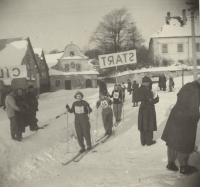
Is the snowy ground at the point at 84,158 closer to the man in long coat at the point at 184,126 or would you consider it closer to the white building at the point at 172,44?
the man in long coat at the point at 184,126

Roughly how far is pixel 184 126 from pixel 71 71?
1647 millimetres

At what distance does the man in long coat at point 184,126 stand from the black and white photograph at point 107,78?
0.03 feet

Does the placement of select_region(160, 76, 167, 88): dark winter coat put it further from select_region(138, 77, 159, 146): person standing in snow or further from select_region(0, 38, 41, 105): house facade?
select_region(0, 38, 41, 105): house facade

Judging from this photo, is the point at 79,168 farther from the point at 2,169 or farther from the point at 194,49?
the point at 194,49

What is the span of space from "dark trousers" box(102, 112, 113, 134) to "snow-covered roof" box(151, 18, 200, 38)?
2039 millimetres

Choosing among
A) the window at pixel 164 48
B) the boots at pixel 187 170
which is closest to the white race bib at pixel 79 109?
the window at pixel 164 48

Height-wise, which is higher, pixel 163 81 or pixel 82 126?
pixel 163 81

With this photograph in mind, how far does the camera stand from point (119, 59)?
3146 millimetres

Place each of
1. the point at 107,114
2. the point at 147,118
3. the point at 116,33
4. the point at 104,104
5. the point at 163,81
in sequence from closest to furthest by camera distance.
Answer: the point at 116,33 < the point at 163,81 < the point at 147,118 < the point at 104,104 < the point at 107,114

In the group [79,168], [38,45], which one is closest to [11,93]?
[38,45]

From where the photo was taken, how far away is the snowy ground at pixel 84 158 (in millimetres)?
2639

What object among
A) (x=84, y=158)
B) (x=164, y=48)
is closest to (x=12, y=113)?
(x=84, y=158)

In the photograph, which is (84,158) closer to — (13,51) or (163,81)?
(163,81)

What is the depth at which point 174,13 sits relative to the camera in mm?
3025
